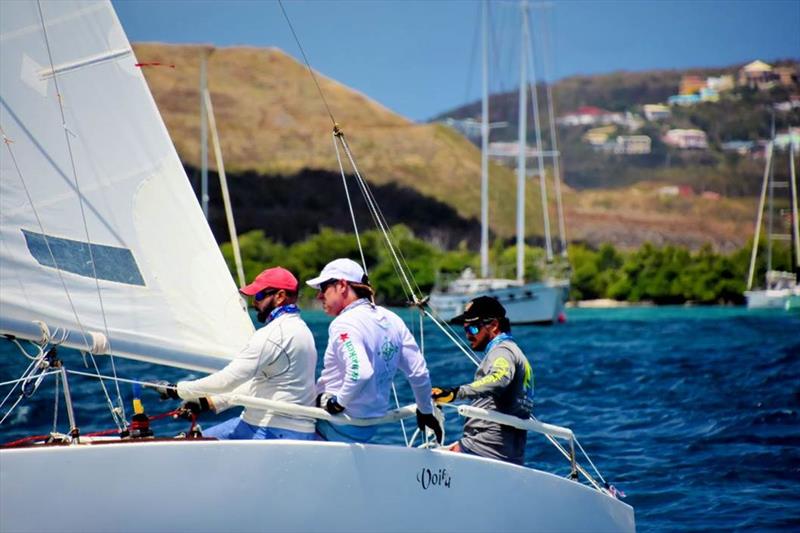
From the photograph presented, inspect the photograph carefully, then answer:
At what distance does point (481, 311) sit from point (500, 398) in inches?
19.2

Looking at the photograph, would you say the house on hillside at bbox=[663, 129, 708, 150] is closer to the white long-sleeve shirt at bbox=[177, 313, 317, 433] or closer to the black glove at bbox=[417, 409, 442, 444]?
the black glove at bbox=[417, 409, 442, 444]

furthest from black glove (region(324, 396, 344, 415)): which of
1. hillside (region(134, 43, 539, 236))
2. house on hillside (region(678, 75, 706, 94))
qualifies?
house on hillside (region(678, 75, 706, 94))

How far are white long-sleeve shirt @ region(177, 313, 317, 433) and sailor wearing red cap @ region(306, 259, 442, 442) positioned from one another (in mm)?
113

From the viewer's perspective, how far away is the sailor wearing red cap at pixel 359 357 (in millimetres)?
6389

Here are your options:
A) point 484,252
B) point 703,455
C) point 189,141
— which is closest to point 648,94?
point 189,141

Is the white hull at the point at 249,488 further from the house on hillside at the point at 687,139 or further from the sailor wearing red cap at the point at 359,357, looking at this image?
the house on hillside at the point at 687,139

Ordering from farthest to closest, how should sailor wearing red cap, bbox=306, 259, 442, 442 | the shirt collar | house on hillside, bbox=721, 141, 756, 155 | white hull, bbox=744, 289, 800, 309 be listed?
house on hillside, bbox=721, 141, 756, 155
white hull, bbox=744, 289, 800, 309
the shirt collar
sailor wearing red cap, bbox=306, 259, 442, 442

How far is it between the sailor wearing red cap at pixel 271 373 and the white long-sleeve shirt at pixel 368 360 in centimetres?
13

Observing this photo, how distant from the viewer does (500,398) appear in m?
7.28

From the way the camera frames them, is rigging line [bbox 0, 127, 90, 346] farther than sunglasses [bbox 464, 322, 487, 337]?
No

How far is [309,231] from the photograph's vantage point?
117 meters

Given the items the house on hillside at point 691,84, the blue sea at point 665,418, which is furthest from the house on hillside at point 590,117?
the blue sea at point 665,418

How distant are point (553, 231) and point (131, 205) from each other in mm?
120978

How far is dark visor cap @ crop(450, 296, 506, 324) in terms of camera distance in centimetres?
733
